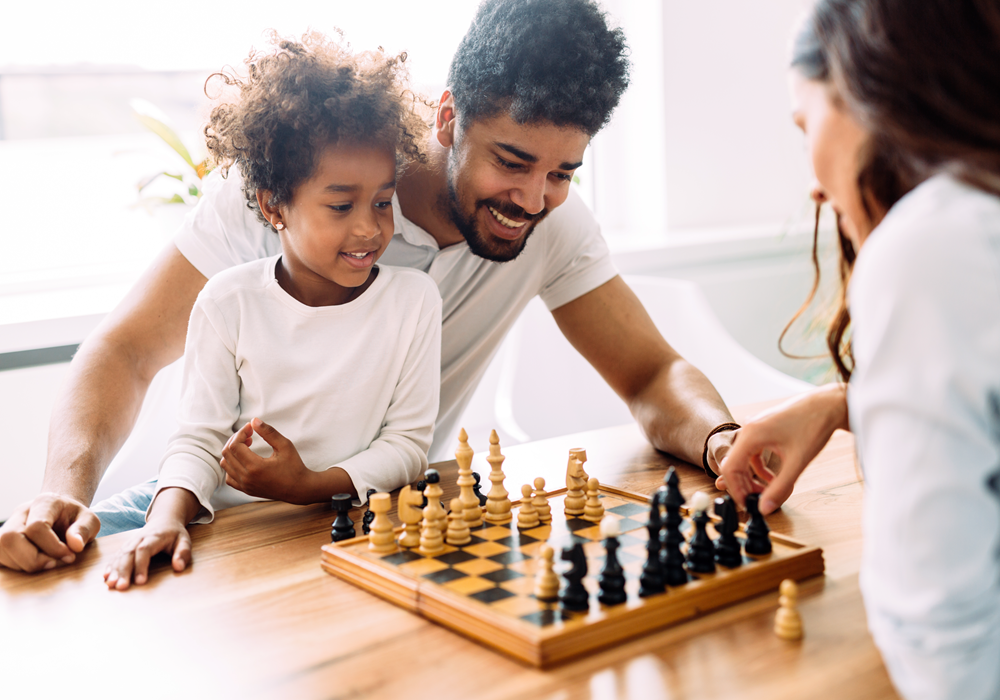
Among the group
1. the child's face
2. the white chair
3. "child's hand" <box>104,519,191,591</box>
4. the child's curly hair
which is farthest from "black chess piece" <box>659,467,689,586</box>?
the white chair

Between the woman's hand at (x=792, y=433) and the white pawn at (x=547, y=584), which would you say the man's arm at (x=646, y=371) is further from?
the white pawn at (x=547, y=584)

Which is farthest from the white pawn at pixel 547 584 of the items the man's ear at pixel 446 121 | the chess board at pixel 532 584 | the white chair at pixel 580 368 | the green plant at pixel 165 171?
the green plant at pixel 165 171

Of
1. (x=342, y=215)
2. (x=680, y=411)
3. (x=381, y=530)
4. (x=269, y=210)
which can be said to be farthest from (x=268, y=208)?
(x=680, y=411)

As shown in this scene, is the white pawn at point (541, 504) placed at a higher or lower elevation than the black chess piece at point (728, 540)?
lower

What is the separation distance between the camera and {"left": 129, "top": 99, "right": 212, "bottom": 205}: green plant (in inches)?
102

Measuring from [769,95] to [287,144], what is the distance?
274cm

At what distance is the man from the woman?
2.53 feet

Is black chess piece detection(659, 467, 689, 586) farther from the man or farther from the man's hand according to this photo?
the man's hand

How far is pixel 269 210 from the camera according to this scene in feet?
5.07

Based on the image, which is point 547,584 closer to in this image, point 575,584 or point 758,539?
point 575,584

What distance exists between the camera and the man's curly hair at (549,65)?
159cm

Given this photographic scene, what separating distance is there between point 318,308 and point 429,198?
0.49 metres

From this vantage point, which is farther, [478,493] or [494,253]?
[494,253]

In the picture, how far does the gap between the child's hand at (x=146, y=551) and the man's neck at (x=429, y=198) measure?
2.83 ft
